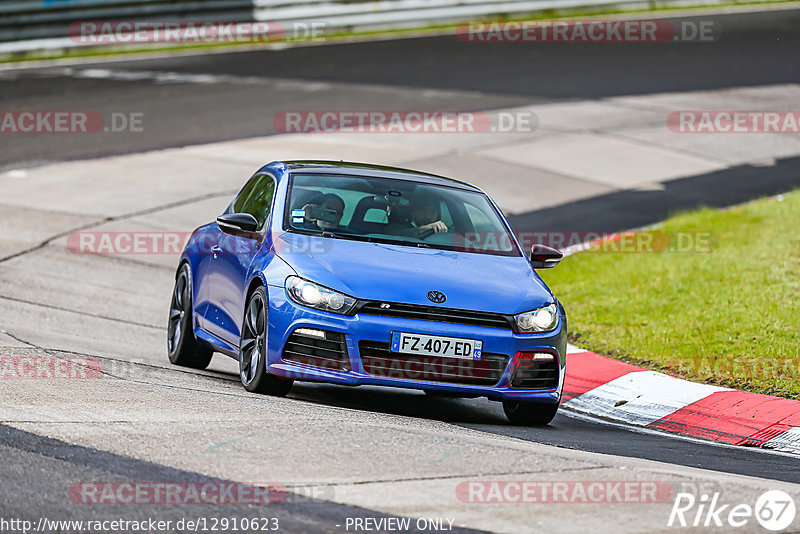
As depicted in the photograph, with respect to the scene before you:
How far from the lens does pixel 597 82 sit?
86.9 ft

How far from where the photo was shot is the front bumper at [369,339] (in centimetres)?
747

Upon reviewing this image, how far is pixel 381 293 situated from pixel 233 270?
155 cm

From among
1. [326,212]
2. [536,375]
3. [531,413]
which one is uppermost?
[326,212]

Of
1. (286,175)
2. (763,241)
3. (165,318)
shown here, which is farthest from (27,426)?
(763,241)

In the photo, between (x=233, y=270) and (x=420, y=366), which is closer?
(x=420, y=366)

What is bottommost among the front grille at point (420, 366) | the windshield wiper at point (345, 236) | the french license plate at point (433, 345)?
the front grille at point (420, 366)

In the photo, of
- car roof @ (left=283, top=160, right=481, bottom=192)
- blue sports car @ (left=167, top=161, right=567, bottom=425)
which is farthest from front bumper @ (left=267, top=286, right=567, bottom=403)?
car roof @ (left=283, top=160, right=481, bottom=192)

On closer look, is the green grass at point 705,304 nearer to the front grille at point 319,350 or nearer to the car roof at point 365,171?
the car roof at point 365,171

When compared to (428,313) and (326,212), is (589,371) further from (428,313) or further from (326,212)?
(428,313)

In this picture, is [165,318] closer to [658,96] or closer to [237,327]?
[237,327]

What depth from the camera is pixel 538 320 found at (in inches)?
311

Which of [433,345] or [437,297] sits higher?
[437,297]

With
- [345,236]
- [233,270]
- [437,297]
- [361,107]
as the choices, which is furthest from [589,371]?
[361,107]

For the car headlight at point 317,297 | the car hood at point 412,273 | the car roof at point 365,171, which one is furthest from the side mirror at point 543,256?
the car headlight at point 317,297
